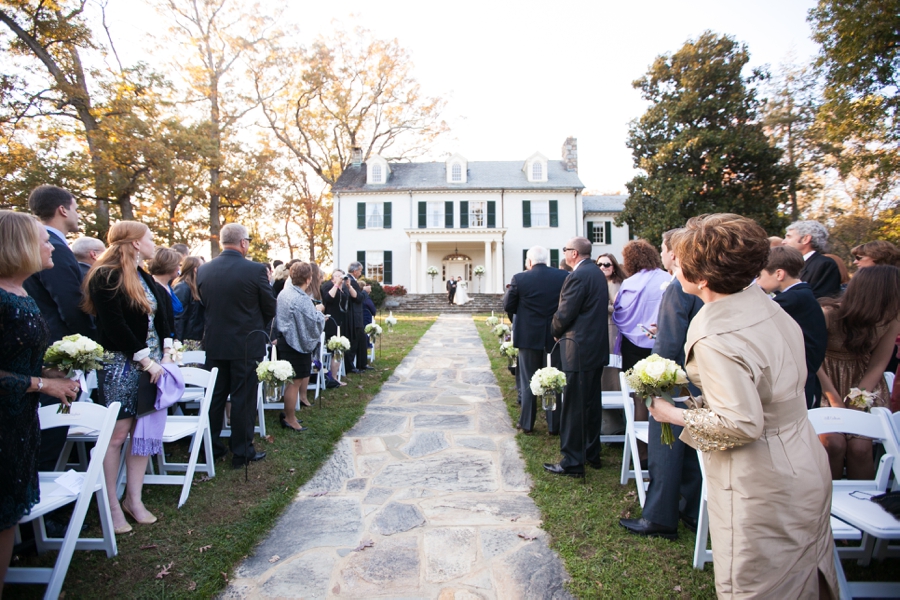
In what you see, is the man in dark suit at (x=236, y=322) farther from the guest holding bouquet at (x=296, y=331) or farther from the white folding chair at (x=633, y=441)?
the white folding chair at (x=633, y=441)

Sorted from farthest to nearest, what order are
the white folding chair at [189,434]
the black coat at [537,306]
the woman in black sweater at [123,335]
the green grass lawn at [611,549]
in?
the black coat at [537,306], the white folding chair at [189,434], the woman in black sweater at [123,335], the green grass lawn at [611,549]

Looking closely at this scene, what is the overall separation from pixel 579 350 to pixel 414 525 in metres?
2.03

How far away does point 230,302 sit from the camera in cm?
446

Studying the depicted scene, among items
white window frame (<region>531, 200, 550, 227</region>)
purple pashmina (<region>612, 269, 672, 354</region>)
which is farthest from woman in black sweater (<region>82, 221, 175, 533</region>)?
white window frame (<region>531, 200, 550, 227</region>)

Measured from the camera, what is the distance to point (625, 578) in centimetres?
277

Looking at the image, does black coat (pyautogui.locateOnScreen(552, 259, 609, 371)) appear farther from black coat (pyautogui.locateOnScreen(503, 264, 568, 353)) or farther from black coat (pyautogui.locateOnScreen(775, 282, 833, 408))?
black coat (pyautogui.locateOnScreen(775, 282, 833, 408))

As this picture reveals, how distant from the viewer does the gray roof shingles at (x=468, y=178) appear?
99.6 feet

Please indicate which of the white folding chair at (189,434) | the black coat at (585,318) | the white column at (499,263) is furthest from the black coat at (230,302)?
the white column at (499,263)

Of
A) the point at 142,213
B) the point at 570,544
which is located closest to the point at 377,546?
the point at 570,544

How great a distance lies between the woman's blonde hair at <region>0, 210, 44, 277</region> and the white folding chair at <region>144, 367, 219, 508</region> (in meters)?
1.75

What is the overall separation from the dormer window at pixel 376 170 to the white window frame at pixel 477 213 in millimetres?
6031

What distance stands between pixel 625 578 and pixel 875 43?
1533 centimetres

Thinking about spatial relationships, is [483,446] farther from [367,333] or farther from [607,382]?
[367,333]

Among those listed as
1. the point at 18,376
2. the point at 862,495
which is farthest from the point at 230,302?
the point at 862,495
